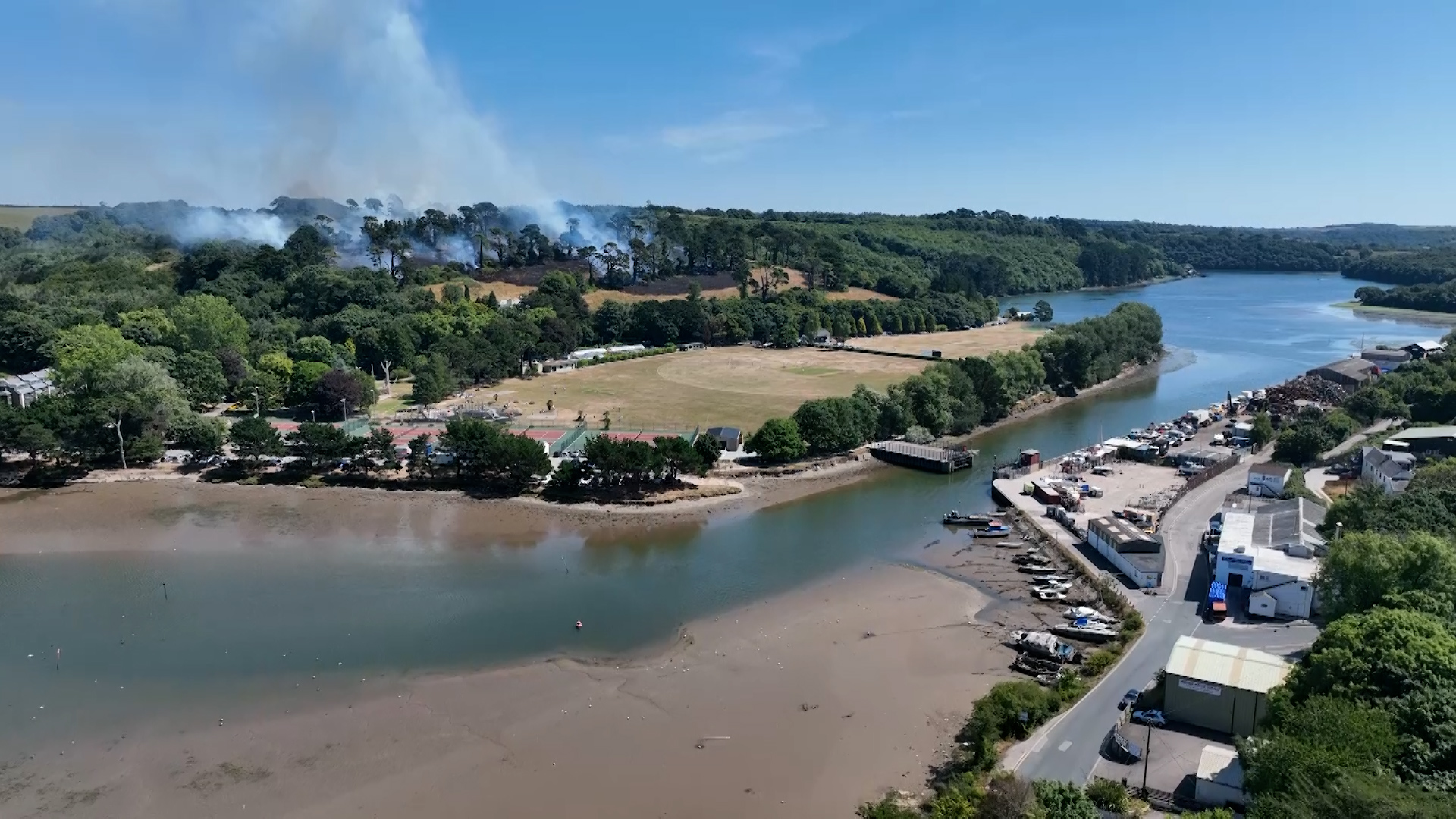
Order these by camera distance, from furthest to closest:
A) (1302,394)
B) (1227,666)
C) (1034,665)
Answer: (1302,394)
(1034,665)
(1227,666)

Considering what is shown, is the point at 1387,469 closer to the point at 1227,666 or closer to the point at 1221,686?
the point at 1227,666

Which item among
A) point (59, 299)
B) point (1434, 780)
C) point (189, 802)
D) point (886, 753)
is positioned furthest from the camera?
point (59, 299)

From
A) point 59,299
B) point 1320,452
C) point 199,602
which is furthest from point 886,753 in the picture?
point 59,299

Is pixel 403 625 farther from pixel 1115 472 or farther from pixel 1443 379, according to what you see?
pixel 1443 379

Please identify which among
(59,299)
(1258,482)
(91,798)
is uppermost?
(59,299)

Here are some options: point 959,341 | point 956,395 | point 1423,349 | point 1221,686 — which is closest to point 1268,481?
point 956,395

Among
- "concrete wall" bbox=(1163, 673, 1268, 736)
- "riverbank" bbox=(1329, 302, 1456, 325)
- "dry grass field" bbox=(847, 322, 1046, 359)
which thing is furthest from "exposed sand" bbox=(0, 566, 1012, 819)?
"riverbank" bbox=(1329, 302, 1456, 325)

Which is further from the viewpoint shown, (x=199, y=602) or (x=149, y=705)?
(x=199, y=602)
